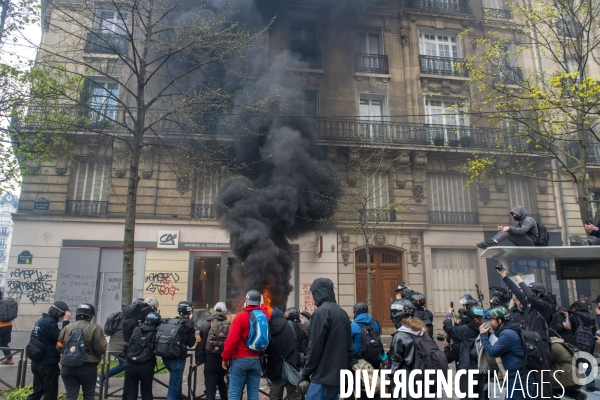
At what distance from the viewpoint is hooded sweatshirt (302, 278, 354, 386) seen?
3.76m

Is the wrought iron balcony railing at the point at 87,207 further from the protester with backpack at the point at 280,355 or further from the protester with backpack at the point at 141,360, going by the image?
the protester with backpack at the point at 280,355

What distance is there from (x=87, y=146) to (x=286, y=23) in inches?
350

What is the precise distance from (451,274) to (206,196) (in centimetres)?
947

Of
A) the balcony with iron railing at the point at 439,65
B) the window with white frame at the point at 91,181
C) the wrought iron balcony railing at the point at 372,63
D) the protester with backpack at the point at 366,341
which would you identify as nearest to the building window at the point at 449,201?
the balcony with iron railing at the point at 439,65

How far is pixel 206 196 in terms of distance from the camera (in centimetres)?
1454

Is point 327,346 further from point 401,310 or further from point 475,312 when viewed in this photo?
point 475,312

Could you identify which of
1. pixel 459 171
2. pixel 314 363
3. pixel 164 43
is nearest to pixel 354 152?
pixel 459 171

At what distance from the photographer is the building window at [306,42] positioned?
15805 mm

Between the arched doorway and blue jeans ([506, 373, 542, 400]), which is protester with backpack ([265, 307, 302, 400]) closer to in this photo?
blue jeans ([506, 373, 542, 400])

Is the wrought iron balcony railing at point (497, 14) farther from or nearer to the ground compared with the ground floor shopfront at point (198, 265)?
farther from the ground

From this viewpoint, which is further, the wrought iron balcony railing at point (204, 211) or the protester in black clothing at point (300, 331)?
the wrought iron balcony railing at point (204, 211)

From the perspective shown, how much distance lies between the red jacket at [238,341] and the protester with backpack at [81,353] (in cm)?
169

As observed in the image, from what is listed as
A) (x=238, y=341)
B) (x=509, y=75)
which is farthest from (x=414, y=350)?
(x=509, y=75)

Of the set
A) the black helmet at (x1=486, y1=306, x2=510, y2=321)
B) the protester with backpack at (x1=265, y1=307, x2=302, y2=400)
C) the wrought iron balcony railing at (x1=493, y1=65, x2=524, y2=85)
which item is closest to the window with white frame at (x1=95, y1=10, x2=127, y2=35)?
the protester with backpack at (x1=265, y1=307, x2=302, y2=400)
